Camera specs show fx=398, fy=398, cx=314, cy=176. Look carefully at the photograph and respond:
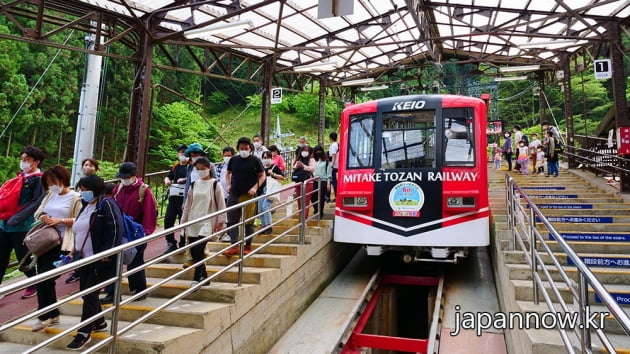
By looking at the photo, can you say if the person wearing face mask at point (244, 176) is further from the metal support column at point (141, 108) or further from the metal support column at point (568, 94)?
the metal support column at point (568, 94)

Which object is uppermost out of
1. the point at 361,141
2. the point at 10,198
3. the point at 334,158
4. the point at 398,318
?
the point at 361,141

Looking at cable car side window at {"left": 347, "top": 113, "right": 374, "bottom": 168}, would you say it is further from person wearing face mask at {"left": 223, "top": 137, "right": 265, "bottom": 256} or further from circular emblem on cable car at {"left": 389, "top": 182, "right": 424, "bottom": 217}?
person wearing face mask at {"left": 223, "top": 137, "right": 265, "bottom": 256}

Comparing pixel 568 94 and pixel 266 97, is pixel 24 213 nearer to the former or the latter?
pixel 266 97

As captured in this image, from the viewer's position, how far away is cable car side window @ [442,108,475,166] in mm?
5819

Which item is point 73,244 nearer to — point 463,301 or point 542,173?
point 463,301

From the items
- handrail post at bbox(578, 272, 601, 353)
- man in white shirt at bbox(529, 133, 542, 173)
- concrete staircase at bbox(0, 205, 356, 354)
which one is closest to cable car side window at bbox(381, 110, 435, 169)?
concrete staircase at bbox(0, 205, 356, 354)

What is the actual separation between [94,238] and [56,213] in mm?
693

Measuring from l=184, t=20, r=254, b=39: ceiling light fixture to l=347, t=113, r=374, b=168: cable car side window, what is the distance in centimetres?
321

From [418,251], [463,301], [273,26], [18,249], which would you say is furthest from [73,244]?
[273,26]

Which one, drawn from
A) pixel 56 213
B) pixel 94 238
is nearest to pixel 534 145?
pixel 94 238

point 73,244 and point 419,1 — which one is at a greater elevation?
point 419,1

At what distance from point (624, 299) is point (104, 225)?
15.0 ft

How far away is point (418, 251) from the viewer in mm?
5898

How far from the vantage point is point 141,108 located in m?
8.76
